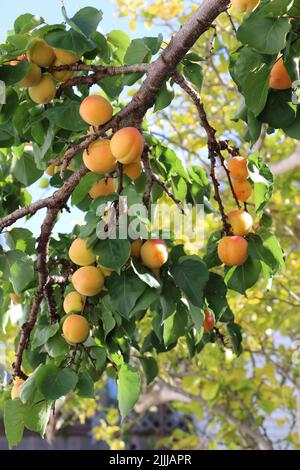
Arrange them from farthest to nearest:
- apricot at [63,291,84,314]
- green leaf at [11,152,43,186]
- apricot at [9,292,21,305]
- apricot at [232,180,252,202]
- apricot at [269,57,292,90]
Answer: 1. apricot at [9,292,21,305]
2. green leaf at [11,152,43,186]
3. apricot at [232,180,252,202]
4. apricot at [63,291,84,314]
5. apricot at [269,57,292,90]

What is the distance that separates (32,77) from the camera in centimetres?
105

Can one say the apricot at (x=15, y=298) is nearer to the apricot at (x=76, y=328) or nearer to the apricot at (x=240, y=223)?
the apricot at (x=76, y=328)

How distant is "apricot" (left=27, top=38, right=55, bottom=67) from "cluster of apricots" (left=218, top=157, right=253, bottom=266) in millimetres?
365

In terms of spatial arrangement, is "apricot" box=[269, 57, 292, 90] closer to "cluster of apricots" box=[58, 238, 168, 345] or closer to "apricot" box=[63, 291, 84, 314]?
"cluster of apricots" box=[58, 238, 168, 345]

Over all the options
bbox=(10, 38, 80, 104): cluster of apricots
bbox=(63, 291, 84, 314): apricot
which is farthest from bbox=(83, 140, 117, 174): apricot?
bbox=(63, 291, 84, 314): apricot

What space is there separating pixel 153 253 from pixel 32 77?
32cm

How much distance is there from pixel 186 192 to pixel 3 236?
14.8 inches

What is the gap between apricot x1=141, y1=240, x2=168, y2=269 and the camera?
1012 mm

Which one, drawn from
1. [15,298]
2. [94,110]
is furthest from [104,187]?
[15,298]

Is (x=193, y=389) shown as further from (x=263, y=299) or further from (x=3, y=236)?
(x=3, y=236)

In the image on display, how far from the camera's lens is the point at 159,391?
10.4ft

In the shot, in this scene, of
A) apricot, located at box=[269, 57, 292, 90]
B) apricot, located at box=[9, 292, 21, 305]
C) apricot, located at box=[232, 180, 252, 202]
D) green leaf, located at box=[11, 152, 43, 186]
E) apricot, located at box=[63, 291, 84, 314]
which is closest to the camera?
apricot, located at box=[269, 57, 292, 90]
